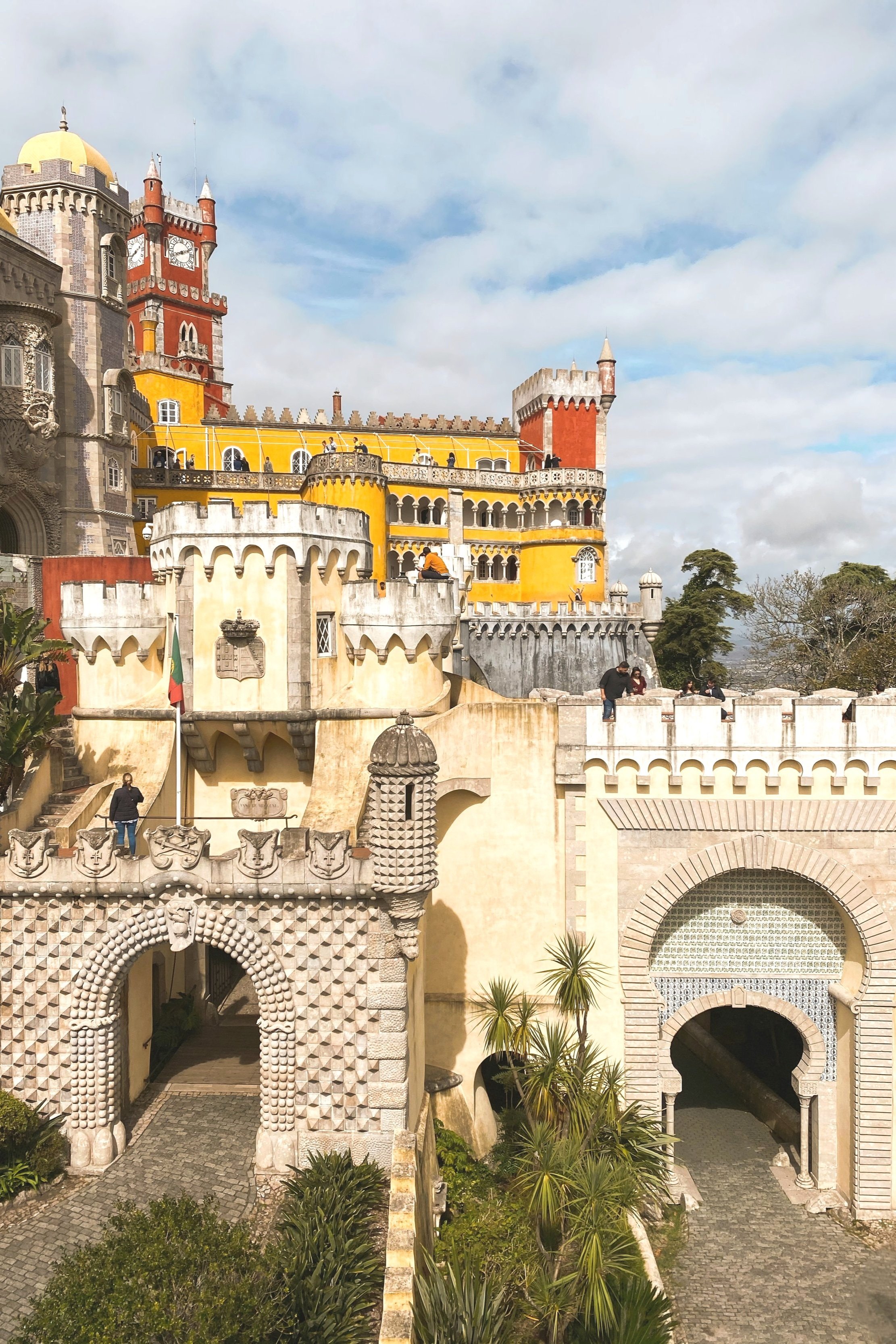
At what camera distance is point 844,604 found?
4431 centimetres

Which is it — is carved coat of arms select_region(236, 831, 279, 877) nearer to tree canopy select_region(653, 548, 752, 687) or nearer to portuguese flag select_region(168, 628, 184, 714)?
portuguese flag select_region(168, 628, 184, 714)

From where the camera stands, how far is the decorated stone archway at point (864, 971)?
1766 cm

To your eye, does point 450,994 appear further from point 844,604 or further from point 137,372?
point 137,372

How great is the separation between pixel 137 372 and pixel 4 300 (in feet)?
75.9

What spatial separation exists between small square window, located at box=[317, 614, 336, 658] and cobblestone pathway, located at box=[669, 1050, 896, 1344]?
13.4 metres

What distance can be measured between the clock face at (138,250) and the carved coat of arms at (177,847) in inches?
2293

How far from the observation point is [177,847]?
47.6 feet

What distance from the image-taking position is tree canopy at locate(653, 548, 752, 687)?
5419 cm

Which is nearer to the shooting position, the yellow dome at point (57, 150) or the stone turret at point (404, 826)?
the stone turret at point (404, 826)

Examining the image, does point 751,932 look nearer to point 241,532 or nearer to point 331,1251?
point 331,1251

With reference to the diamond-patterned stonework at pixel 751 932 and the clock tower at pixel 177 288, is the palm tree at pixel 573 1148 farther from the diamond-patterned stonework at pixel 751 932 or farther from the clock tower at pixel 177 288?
the clock tower at pixel 177 288

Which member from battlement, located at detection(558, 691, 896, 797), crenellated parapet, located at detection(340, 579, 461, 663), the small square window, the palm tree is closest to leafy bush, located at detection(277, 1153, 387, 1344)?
the palm tree

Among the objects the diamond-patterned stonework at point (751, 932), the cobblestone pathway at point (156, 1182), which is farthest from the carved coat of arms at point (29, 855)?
the diamond-patterned stonework at point (751, 932)

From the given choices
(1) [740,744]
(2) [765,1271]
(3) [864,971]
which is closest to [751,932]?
(3) [864,971]
